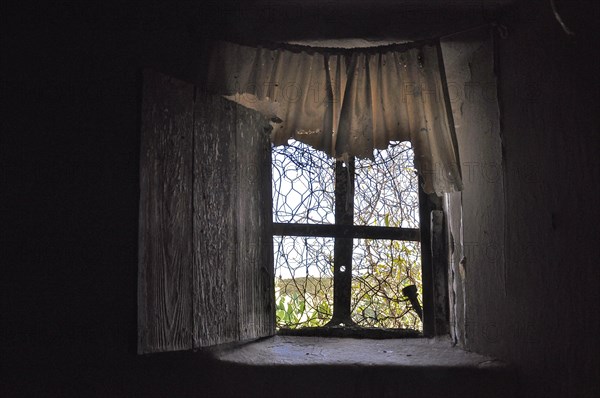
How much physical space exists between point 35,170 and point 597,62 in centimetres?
147

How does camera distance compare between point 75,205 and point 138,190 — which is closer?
point 138,190

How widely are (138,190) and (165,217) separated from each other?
0.37 feet

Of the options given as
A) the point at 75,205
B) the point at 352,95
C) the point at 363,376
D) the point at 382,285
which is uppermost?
the point at 352,95

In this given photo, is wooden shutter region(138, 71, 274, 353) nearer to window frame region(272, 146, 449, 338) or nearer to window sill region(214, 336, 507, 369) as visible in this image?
window sill region(214, 336, 507, 369)

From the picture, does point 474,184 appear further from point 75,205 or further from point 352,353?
point 75,205

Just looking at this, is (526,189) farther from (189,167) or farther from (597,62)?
(189,167)

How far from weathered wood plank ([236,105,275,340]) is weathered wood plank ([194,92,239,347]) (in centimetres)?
4

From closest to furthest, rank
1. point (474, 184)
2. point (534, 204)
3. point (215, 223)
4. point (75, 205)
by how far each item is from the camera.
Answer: point (534, 204) < point (75, 205) < point (215, 223) < point (474, 184)

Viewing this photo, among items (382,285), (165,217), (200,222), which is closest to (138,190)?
(165,217)

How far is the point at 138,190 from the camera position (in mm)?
1685

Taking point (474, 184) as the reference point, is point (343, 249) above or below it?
below

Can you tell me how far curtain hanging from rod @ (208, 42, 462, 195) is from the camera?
6.57 feet

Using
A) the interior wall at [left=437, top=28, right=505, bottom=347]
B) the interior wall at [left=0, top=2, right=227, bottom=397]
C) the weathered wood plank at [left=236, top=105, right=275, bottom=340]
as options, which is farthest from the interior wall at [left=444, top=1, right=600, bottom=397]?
the interior wall at [left=0, top=2, right=227, bottom=397]

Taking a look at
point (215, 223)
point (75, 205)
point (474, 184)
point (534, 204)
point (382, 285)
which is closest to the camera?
point (534, 204)
